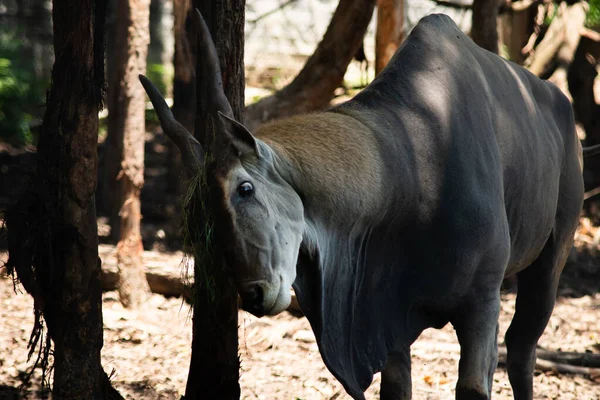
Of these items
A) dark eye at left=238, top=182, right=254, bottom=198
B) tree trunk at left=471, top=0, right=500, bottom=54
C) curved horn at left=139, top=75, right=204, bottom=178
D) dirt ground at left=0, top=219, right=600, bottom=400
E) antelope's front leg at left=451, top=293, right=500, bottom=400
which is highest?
tree trunk at left=471, top=0, right=500, bottom=54

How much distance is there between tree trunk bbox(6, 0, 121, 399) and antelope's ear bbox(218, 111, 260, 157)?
99 cm

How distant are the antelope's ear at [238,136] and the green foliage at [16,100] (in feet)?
29.9

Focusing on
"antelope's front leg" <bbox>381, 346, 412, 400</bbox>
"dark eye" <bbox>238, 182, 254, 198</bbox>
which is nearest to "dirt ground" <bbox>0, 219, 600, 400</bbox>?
"antelope's front leg" <bbox>381, 346, 412, 400</bbox>

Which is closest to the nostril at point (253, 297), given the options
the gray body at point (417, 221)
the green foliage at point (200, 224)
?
the green foliage at point (200, 224)

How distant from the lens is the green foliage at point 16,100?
39.8ft

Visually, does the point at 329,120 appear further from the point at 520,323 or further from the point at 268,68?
the point at 268,68

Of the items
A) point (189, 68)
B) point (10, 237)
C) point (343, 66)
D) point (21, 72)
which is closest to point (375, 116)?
point (10, 237)

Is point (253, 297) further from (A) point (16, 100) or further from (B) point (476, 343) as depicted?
(A) point (16, 100)

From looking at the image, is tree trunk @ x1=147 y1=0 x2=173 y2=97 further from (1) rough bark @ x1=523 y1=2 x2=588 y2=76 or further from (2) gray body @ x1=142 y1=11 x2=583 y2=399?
(2) gray body @ x1=142 y1=11 x2=583 y2=399

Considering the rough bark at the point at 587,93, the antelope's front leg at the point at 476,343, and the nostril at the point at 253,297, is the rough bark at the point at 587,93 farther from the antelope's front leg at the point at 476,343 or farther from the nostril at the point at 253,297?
the nostril at the point at 253,297

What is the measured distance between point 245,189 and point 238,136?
7.9 inches

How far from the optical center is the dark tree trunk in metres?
4.23

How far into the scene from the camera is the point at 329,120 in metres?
3.70

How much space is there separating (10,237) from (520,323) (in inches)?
119
